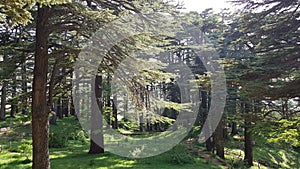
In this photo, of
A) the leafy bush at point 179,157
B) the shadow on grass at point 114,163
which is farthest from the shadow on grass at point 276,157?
the leafy bush at point 179,157

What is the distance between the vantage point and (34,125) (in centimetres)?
734

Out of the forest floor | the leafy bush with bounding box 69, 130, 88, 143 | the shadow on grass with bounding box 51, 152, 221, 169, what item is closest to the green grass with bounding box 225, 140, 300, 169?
the forest floor

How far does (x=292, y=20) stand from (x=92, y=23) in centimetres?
574

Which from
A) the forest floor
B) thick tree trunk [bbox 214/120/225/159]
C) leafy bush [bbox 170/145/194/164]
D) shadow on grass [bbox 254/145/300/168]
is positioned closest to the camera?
the forest floor

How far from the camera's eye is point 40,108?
7.36 metres

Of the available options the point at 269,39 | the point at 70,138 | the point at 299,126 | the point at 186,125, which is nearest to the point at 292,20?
the point at 269,39

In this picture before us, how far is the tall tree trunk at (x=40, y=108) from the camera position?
7352mm

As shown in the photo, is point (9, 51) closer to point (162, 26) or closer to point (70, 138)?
point (162, 26)

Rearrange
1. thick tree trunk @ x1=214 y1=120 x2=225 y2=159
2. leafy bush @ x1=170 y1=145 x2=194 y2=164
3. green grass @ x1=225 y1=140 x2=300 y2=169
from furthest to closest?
green grass @ x1=225 y1=140 x2=300 y2=169
thick tree trunk @ x1=214 y1=120 x2=225 y2=159
leafy bush @ x1=170 y1=145 x2=194 y2=164

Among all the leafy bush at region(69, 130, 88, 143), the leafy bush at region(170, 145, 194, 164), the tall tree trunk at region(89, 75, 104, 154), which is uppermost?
the tall tree trunk at region(89, 75, 104, 154)

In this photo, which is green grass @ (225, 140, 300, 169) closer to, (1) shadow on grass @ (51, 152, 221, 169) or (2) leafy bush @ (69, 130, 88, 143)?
(1) shadow on grass @ (51, 152, 221, 169)

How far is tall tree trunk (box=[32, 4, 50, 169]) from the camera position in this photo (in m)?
7.35

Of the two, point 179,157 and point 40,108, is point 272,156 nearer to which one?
point 179,157

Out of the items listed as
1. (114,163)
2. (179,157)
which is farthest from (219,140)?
(114,163)
